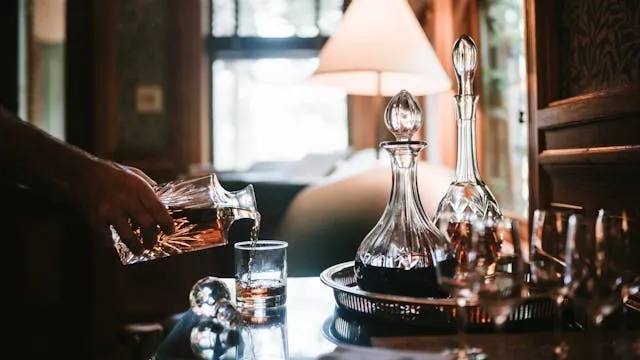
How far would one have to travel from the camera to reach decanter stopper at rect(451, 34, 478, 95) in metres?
0.96

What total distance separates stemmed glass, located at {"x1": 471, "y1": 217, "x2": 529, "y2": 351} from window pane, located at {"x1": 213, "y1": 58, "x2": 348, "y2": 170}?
120 inches

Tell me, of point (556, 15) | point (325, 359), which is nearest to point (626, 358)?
point (325, 359)

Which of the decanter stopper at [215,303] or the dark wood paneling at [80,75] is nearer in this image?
the decanter stopper at [215,303]

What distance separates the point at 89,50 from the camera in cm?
347

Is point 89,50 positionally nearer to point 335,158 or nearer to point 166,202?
point 335,158

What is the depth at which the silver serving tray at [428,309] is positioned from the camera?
→ 2.49 ft

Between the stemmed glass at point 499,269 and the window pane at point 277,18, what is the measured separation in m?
3.14

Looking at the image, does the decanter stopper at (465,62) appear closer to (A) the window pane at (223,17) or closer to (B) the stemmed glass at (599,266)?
(B) the stemmed glass at (599,266)

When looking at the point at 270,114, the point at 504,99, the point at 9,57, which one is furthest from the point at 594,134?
the point at 9,57

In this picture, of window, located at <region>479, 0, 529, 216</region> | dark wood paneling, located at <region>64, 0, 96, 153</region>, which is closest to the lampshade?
window, located at <region>479, 0, 529, 216</region>

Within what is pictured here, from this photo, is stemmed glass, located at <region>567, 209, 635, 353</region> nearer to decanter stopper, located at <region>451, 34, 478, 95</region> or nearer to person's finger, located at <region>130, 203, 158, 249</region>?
decanter stopper, located at <region>451, 34, 478, 95</region>

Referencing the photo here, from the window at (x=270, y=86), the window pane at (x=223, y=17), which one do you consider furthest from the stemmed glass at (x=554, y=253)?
the window pane at (x=223, y=17)

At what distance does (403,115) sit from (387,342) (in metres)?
0.33

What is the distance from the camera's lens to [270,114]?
3869mm
